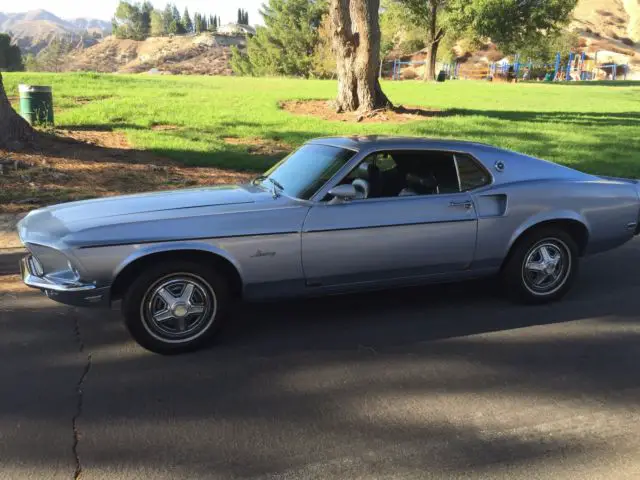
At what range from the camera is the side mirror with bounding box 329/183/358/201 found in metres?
4.15

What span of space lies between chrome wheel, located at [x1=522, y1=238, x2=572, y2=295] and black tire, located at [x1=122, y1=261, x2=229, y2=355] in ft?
8.12

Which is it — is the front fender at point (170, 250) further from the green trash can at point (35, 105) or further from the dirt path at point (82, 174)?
the green trash can at point (35, 105)

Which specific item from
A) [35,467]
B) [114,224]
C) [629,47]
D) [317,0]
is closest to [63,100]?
[114,224]

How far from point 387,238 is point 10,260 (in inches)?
161

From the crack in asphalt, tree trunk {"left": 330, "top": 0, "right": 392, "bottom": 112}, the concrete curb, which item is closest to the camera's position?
the crack in asphalt

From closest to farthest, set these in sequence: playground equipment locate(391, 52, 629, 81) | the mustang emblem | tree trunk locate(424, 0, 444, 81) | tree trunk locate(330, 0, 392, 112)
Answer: the mustang emblem
tree trunk locate(330, 0, 392, 112)
tree trunk locate(424, 0, 444, 81)
playground equipment locate(391, 52, 629, 81)

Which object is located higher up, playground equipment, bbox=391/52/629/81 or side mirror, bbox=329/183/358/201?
playground equipment, bbox=391/52/629/81

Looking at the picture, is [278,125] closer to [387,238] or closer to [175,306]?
[387,238]

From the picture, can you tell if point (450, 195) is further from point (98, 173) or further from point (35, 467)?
point (98, 173)

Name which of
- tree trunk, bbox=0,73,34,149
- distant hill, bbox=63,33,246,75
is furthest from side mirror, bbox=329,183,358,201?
distant hill, bbox=63,33,246,75

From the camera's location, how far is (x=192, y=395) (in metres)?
3.38

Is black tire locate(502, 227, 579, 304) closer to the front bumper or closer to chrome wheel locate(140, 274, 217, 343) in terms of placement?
chrome wheel locate(140, 274, 217, 343)

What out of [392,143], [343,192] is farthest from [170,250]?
[392,143]

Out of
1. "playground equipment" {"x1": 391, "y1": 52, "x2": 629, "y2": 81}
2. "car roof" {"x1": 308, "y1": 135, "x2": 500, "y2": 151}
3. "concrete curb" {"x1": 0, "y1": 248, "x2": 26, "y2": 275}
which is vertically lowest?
"concrete curb" {"x1": 0, "y1": 248, "x2": 26, "y2": 275}
